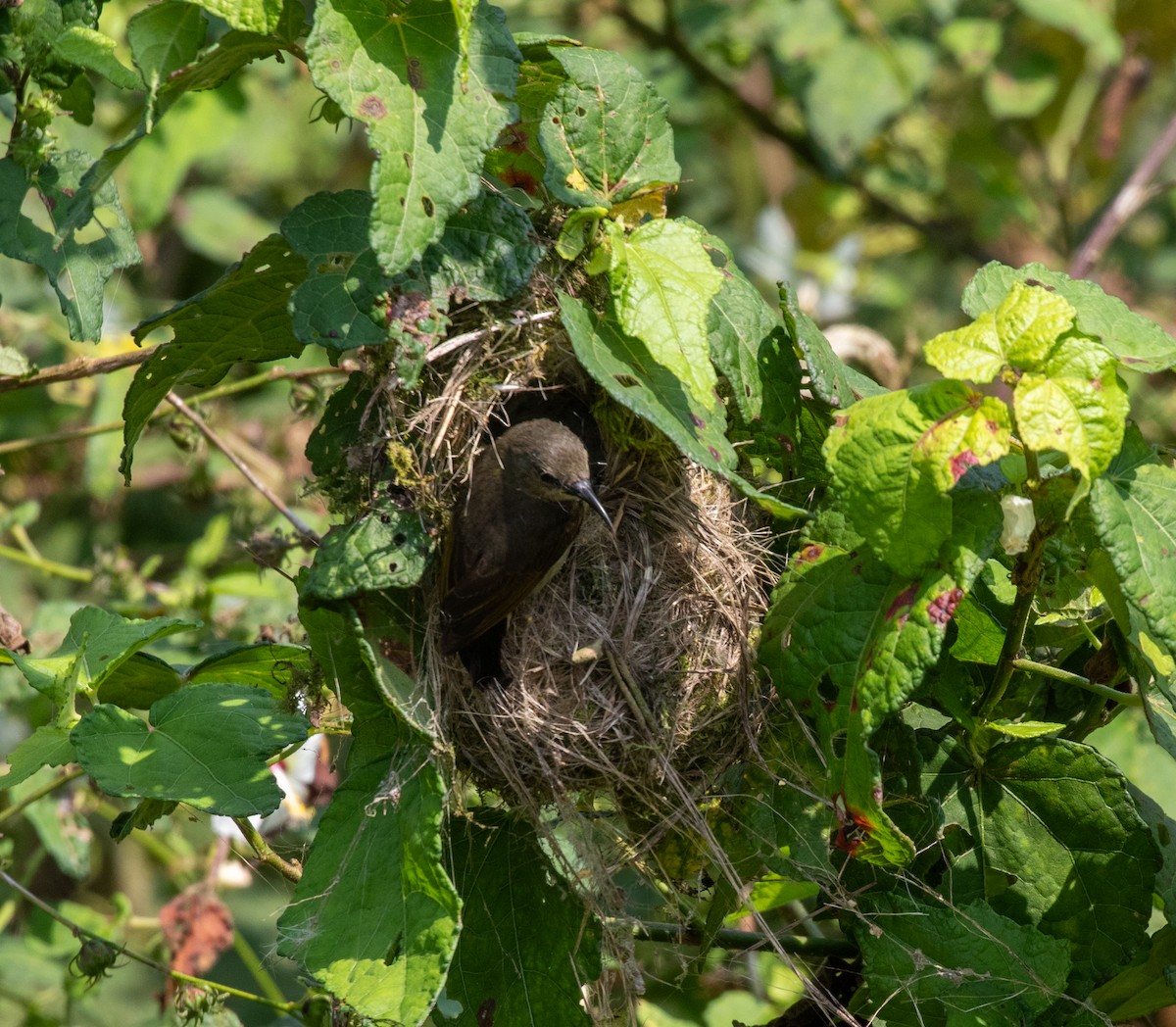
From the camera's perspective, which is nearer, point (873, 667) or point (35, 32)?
point (873, 667)

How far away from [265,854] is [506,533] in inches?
37.9

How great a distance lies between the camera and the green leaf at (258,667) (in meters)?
2.91

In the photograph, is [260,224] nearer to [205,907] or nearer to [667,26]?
[667,26]

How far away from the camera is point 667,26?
7.14 m

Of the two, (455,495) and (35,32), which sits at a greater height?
(35,32)

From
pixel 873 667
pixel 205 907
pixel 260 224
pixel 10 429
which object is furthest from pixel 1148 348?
pixel 260 224

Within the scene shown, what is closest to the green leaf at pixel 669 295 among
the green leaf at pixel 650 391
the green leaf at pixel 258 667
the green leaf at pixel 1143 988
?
the green leaf at pixel 650 391

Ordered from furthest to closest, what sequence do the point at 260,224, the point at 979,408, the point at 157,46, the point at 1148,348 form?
the point at 260,224 → the point at 157,46 → the point at 1148,348 → the point at 979,408

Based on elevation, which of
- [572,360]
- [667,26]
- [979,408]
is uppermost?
[979,408]

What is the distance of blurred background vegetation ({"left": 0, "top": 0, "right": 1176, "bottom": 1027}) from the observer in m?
4.51

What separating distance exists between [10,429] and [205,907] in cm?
254

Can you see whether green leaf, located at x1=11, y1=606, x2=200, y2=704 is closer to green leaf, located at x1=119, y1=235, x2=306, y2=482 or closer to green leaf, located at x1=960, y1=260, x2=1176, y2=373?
green leaf, located at x1=119, y1=235, x2=306, y2=482

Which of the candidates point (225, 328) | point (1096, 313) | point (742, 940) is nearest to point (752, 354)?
point (1096, 313)

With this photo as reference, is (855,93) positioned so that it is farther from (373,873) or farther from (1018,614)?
(373,873)
